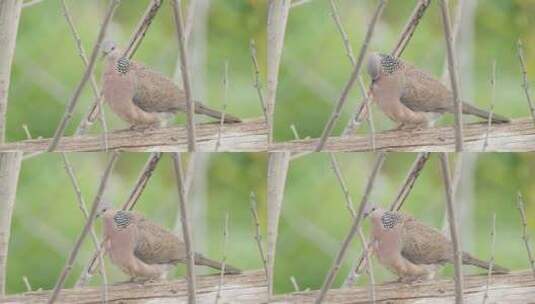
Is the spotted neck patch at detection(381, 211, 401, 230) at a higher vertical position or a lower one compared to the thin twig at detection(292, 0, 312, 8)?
lower

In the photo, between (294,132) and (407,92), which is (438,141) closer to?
(407,92)

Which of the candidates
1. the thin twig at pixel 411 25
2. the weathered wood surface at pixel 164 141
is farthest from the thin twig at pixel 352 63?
the weathered wood surface at pixel 164 141

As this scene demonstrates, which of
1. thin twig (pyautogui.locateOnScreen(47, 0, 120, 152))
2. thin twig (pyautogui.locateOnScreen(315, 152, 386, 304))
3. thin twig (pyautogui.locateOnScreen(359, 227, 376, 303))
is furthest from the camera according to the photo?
thin twig (pyautogui.locateOnScreen(359, 227, 376, 303))

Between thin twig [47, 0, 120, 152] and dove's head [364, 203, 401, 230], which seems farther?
dove's head [364, 203, 401, 230]

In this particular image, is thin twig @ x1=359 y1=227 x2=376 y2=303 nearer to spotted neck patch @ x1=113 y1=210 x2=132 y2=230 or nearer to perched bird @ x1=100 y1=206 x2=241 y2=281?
perched bird @ x1=100 y1=206 x2=241 y2=281

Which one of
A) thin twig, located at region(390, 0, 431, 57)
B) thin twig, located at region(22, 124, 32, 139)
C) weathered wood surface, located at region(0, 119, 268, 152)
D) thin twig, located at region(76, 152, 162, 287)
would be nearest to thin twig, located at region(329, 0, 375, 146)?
thin twig, located at region(390, 0, 431, 57)

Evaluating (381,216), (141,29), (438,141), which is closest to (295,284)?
(381,216)

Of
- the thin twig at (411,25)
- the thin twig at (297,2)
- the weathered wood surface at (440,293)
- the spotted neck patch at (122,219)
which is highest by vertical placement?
the thin twig at (297,2)

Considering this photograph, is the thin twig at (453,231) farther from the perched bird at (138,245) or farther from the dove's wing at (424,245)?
the perched bird at (138,245)
